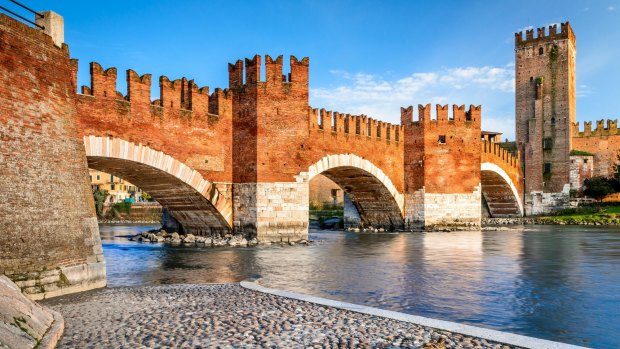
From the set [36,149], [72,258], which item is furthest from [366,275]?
[36,149]

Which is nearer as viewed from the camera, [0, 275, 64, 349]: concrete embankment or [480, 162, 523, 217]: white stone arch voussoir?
[0, 275, 64, 349]: concrete embankment

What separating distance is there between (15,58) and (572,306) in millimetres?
9590

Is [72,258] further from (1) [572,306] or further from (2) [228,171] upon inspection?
(2) [228,171]

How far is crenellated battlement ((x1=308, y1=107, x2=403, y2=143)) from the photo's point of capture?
22.7m

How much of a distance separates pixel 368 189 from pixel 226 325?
22.5 meters

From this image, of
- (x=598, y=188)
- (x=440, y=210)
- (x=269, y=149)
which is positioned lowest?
(x=440, y=210)

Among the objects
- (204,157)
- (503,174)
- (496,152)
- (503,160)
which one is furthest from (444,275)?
(503,160)

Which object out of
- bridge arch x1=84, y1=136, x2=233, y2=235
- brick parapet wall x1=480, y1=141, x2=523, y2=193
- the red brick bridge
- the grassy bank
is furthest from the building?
bridge arch x1=84, y1=136, x2=233, y2=235

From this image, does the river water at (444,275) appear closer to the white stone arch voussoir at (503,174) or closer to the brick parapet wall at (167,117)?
the brick parapet wall at (167,117)

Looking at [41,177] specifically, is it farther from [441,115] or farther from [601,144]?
[601,144]

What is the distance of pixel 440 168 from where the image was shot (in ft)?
94.2

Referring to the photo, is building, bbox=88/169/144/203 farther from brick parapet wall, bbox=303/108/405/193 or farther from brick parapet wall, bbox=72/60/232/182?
brick parapet wall, bbox=72/60/232/182

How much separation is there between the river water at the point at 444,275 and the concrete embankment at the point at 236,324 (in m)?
1.62

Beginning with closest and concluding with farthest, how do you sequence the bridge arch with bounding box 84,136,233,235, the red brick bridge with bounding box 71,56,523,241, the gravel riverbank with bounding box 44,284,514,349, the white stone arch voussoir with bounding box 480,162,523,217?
the gravel riverbank with bounding box 44,284,514,349, the bridge arch with bounding box 84,136,233,235, the red brick bridge with bounding box 71,56,523,241, the white stone arch voussoir with bounding box 480,162,523,217
